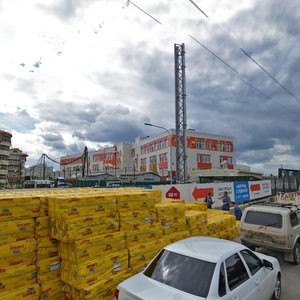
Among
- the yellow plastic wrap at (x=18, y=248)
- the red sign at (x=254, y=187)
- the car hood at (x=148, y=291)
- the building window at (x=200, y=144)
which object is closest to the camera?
the car hood at (x=148, y=291)

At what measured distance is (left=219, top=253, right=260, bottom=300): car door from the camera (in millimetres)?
4027

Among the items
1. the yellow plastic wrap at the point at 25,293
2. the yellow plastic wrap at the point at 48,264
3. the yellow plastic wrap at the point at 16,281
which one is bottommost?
the yellow plastic wrap at the point at 25,293

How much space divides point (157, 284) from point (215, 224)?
24.8 ft

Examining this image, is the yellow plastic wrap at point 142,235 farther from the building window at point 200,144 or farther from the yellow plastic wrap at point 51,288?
the building window at point 200,144

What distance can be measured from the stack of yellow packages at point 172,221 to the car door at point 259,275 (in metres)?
3.20

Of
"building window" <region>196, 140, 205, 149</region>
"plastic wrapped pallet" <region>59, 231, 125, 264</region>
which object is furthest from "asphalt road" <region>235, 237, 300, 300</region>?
"building window" <region>196, 140, 205, 149</region>

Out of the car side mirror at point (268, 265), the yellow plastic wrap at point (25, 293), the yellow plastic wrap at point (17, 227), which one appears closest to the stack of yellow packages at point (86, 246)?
the yellow plastic wrap at point (17, 227)

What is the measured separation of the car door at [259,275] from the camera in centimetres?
482

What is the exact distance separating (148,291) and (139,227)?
3218mm

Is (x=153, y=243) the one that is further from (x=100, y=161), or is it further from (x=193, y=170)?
(x=100, y=161)

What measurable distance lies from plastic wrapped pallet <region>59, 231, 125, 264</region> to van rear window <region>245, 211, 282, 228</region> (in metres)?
5.06

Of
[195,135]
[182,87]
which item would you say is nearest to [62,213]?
[182,87]

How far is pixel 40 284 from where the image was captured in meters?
5.46

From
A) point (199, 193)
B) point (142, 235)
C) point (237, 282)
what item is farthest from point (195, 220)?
point (199, 193)
